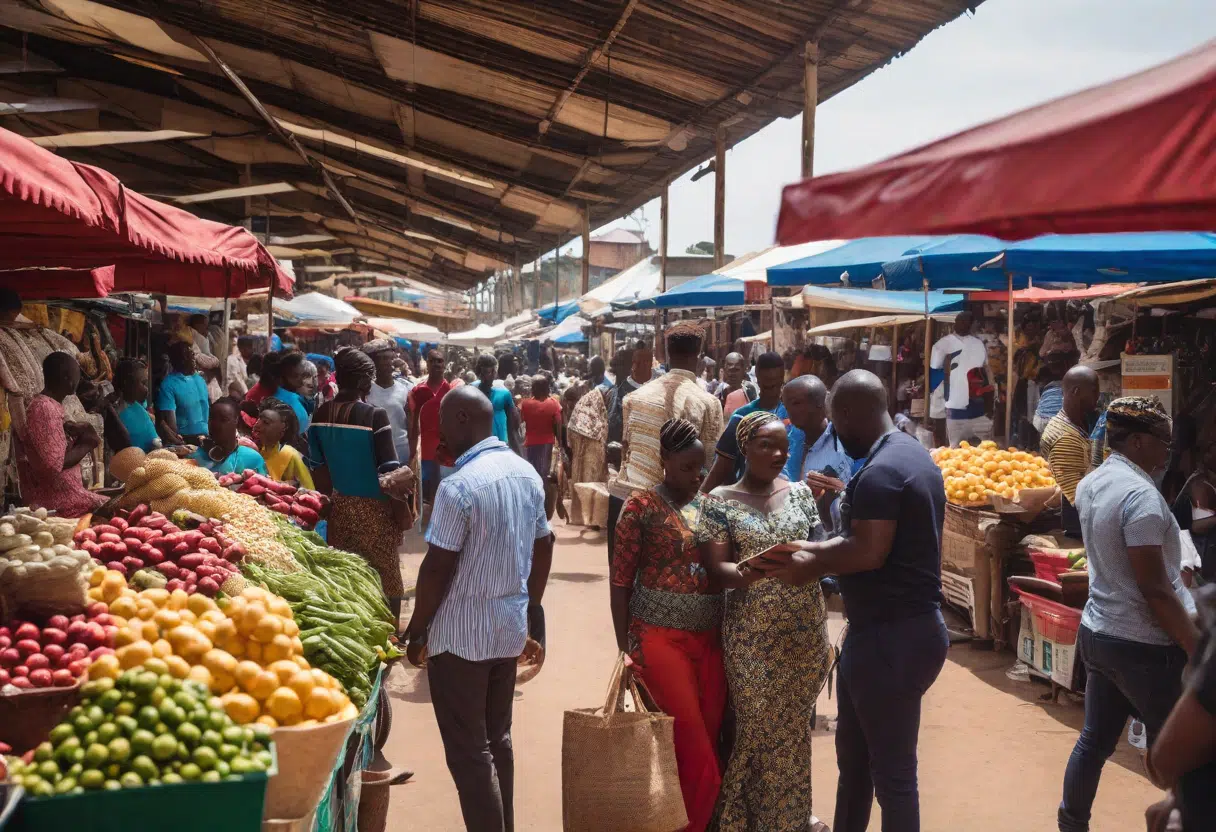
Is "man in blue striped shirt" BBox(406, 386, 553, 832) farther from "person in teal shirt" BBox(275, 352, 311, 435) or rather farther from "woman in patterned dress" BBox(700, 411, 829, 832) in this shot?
"person in teal shirt" BBox(275, 352, 311, 435)

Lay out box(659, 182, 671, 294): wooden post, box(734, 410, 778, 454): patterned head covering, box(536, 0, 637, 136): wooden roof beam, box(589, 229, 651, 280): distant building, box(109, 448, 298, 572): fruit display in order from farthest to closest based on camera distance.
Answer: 1. box(589, 229, 651, 280): distant building
2. box(659, 182, 671, 294): wooden post
3. box(536, 0, 637, 136): wooden roof beam
4. box(109, 448, 298, 572): fruit display
5. box(734, 410, 778, 454): patterned head covering

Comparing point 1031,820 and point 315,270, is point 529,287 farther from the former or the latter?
point 1031,820

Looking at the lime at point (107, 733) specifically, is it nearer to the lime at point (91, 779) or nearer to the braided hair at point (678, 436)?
the lime at point (91, 779)

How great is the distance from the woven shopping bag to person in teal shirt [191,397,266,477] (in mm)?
3314

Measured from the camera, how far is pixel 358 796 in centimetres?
445

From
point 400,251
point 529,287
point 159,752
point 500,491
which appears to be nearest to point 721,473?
point 500,491

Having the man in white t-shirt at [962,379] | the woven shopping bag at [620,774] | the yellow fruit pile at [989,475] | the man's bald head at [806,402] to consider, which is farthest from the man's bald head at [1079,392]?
the woven shopping bag at [620,774]

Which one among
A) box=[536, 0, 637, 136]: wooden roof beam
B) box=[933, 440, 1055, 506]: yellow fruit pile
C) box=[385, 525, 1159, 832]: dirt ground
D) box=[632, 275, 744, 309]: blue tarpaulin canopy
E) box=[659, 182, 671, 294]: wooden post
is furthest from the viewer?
box=[659, 182, 671, 294]: wooden post

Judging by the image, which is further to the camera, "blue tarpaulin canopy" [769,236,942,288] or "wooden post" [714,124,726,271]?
"wooden post" [714,124,726,271]

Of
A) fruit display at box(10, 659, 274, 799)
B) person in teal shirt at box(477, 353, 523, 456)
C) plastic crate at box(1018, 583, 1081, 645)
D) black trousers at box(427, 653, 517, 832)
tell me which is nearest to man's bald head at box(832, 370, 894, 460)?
black trousers at box(427, 653, 517, 832)

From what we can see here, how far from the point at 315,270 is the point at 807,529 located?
28737 mm

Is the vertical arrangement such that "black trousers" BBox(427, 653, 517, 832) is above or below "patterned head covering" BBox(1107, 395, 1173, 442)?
below

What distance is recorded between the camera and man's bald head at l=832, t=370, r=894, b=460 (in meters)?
4.10

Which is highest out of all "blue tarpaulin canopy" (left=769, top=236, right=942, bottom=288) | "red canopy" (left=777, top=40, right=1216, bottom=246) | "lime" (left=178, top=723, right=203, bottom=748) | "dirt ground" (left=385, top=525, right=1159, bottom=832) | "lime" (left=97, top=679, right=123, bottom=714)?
"blue tarpaulin canopy" (left=769, top=236, right=942, bottom=288)
